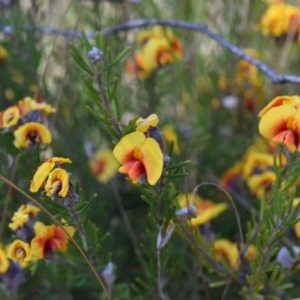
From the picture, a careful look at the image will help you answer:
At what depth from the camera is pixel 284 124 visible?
62 centimetres

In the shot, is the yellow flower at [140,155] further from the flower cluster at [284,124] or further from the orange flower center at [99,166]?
the orange flower center at [99,166]

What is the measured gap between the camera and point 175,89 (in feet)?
4.27

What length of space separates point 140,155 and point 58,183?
0.09 meters

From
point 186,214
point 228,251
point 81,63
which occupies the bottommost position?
point 228,251

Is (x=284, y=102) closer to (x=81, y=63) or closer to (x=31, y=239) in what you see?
(x=81, y=63)

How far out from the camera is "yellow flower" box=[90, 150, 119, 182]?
3.95 ft

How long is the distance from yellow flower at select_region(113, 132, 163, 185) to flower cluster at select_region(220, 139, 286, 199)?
330 mm

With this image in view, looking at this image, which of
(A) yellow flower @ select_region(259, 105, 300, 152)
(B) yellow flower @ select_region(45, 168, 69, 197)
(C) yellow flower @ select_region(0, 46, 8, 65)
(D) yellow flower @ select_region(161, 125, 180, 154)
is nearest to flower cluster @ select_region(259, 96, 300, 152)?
(A) yellow flower @ select_region(259, 105, 300, 152)

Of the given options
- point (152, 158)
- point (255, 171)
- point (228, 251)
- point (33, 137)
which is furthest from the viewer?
point (255, 171)

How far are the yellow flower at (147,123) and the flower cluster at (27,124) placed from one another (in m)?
0.22

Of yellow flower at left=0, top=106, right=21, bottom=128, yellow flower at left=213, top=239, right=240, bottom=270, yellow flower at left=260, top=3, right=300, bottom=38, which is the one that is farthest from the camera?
yellow flower at left=260, top=3, right=300, bottom=38

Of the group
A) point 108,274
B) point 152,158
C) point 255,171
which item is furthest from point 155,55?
point 152,158

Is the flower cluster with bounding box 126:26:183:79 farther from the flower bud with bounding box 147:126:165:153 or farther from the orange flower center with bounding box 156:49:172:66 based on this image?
the flower bud with bounding box 147:126:165:153

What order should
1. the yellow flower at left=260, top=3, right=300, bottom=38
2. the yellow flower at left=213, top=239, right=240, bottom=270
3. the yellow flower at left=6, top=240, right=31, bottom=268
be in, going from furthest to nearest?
1. the yellow flower at left=260, top=3, right=300, bottom=38
2. the yellow flower at left=213, top=239, right=240, bottom=270
3. the yellow flower at left=6, top=240, right=31, bottom=268
